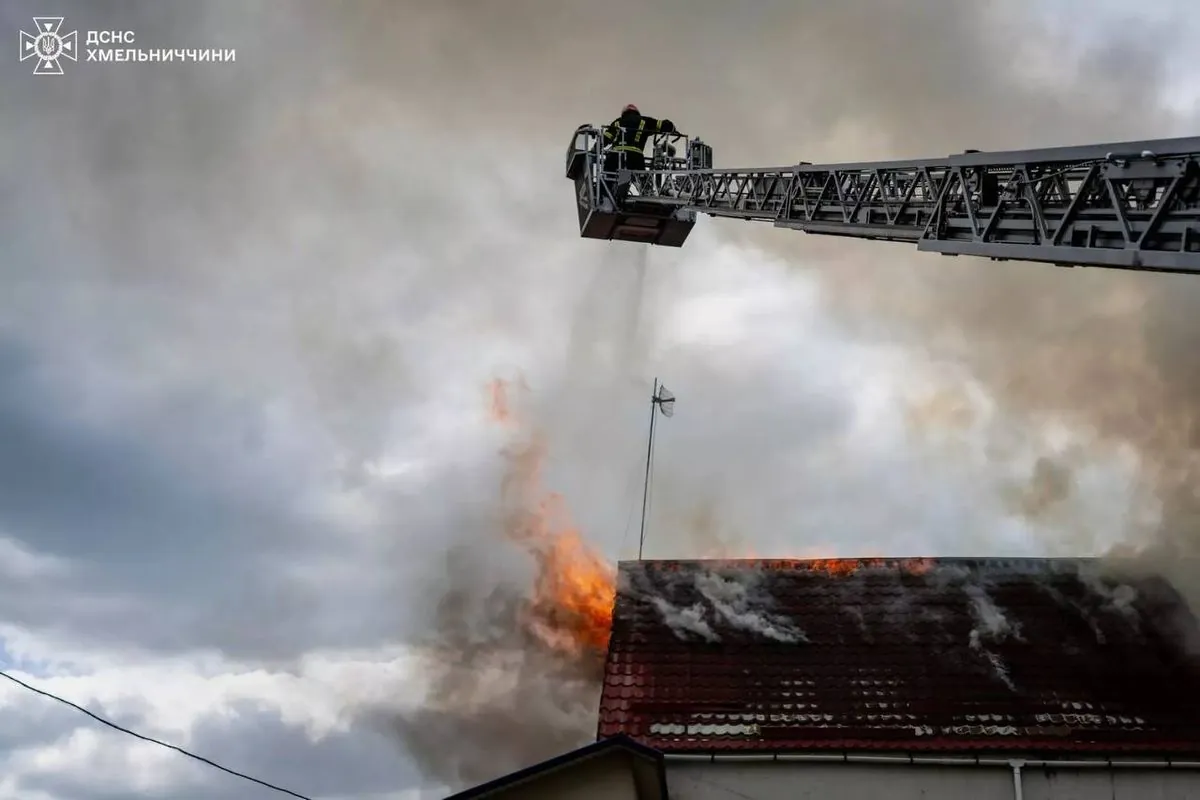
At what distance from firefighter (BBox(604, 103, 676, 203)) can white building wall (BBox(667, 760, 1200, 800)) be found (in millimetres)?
9838

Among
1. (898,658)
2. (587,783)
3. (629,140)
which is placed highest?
(629,140)

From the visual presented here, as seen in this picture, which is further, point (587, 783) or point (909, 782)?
point (909, 782)

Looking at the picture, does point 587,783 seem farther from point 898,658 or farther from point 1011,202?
point 1011,202

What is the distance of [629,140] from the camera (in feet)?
63.0

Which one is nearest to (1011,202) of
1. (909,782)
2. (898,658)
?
(909,782)

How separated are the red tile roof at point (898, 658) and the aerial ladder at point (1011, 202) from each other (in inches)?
Answer: 256

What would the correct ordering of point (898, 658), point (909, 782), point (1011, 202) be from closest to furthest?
point (1011, 202), point (909, 782), point (898, 658)

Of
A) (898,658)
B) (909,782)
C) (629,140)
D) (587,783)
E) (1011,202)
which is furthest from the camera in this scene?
(629,140)

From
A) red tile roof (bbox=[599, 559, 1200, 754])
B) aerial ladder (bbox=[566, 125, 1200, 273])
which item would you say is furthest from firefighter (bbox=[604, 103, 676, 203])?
red tile roof (bbox=[599, 559, 1200, 754])

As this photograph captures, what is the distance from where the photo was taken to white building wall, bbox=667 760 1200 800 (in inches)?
563

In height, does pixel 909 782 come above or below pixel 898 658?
below

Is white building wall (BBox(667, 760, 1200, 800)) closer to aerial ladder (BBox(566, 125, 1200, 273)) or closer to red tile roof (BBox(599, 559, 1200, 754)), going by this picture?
red tile roof (BBox(599, 559, 1200, 754))

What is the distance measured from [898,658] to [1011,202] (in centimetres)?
892

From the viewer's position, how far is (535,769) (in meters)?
13.5
